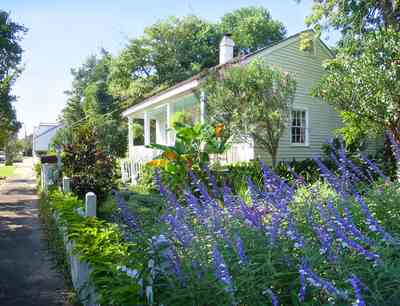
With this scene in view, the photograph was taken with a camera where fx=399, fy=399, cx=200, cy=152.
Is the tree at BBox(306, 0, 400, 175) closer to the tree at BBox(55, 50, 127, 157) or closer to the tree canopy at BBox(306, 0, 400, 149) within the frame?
the tree canopy at BBox(306, 0, 400, 149)

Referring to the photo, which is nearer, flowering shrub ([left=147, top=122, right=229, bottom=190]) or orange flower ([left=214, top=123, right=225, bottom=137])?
flowering shrub ([left=147, top=122, right=229, bottom=190])

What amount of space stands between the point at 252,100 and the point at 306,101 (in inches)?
182

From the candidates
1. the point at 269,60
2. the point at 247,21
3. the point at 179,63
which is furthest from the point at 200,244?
the point at 247,21

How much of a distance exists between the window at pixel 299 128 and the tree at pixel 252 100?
10.0 feet

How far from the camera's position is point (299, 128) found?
16.0m

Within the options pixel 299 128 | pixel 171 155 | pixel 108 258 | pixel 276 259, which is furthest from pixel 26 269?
pixel 299 128

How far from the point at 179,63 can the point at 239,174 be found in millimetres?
29185

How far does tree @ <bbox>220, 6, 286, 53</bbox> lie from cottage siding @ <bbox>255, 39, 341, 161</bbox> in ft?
89.1

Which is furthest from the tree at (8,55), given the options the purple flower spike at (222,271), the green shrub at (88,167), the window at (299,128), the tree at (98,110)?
the purple flower spike at (222,271)

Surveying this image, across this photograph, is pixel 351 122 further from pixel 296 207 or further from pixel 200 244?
pixel 200 244

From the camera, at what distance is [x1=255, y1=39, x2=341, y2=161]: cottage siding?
15453mm

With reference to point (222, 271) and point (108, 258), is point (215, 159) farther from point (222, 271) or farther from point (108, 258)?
point (222, 271)

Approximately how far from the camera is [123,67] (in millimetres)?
38938

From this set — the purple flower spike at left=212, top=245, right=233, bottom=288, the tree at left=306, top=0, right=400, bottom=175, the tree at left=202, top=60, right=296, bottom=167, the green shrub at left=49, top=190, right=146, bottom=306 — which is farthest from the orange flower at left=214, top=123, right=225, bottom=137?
the purple flower spike at left=212, top=245, right=233, bottom=288
